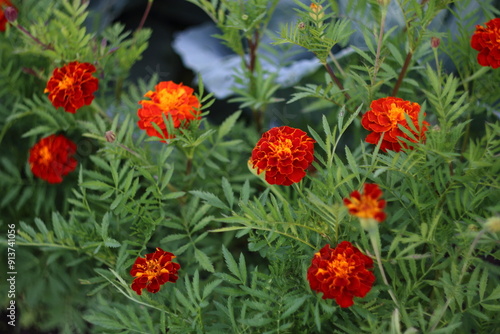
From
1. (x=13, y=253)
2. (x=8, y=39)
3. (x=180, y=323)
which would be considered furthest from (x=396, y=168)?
(x=8, y=39)

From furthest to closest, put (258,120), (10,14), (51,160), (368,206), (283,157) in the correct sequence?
(258,120) < (51,160) < (10,14) < (283,157) < (368,206)

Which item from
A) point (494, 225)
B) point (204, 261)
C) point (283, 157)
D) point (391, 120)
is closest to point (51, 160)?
point (204, 261)

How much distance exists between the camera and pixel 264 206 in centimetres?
70

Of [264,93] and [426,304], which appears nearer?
[426,304]

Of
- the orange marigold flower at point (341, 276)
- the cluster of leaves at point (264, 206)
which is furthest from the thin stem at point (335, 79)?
the orange marigold flower at point (341, 276)

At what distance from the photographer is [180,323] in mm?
608

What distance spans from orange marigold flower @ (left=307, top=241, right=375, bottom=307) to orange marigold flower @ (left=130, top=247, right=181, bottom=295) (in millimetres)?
191

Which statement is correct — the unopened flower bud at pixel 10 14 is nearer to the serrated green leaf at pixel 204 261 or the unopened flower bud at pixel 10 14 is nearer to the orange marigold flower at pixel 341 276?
the serrated green leaf at pixel 204 261

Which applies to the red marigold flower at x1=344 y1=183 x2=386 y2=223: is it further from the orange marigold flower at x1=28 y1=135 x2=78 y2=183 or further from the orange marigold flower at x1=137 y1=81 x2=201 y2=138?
the orange marigold flower at x1=28 y1=135 x2=78 y2=183

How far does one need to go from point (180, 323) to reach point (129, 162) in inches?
10.4

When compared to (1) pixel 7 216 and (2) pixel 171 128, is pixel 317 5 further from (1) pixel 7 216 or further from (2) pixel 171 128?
(1) pixel 7 216

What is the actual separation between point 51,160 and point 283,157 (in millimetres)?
530

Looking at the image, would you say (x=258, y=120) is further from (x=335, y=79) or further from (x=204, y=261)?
(x=204, y=261)

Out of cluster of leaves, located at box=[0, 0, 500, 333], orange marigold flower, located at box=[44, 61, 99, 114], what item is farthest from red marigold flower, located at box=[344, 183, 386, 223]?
orange marigold flower, located at box=[44, 61, 99, 114]
